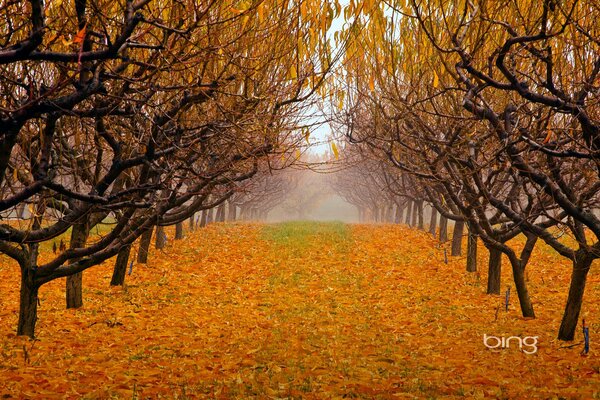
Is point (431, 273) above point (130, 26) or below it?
below

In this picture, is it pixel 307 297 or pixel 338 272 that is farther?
pixel 338 272

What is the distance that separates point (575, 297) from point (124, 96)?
823 centimetres

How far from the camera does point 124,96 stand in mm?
5797

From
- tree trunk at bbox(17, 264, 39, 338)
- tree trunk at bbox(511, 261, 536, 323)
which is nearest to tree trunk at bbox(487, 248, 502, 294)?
tree trunk at bbox(511, 261, 536, 323)

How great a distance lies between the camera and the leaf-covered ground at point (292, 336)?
267 inches

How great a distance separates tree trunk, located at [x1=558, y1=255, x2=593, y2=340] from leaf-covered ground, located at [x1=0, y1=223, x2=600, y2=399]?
Result: 356 mm

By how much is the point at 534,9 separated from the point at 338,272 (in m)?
11.9

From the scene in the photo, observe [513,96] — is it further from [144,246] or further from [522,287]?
[144,246]

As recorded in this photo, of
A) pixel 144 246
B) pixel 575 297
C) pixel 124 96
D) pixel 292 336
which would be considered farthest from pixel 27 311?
pixel 575 297

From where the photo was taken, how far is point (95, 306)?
11352 millimetres

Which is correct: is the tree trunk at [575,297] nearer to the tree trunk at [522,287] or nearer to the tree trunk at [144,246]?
the tree trunk at [522,287]

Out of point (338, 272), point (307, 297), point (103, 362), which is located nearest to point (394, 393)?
point (103, 362)

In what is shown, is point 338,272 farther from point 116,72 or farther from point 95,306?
point 116,72

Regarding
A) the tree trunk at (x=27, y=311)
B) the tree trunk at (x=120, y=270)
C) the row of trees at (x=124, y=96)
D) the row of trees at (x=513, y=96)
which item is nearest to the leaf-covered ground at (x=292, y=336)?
the tree trunk at (x=27, y=311)
